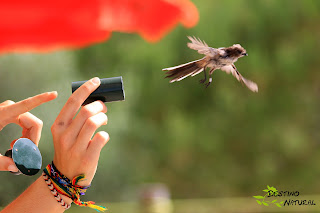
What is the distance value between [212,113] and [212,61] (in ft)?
5.14

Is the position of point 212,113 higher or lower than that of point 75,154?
higher

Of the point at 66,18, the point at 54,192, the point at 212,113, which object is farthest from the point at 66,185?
the point at 212,113

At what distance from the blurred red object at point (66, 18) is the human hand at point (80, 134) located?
1.00 m

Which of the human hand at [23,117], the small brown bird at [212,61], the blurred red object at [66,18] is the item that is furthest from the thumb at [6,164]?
the blurred red object at [66,18]

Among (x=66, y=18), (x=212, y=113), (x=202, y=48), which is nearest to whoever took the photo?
(x=202, y=48)

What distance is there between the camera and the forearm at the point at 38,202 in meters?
0.38

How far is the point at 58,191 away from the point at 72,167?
3cm

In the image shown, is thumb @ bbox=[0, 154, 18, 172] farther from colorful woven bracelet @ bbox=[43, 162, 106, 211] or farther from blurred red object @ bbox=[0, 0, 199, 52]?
blurred red object @ bbox=[0, 0, 199, 52]

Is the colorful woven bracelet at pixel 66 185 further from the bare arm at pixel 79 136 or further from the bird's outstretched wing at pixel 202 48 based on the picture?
the bird's outstretched wing at pixel 202 48

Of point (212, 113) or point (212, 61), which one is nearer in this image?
point (212, 61)

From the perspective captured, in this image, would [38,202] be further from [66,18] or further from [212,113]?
[212,113]

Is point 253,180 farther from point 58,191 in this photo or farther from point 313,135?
point 58,191

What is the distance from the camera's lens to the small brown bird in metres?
0.30

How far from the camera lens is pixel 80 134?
0.36 meters
